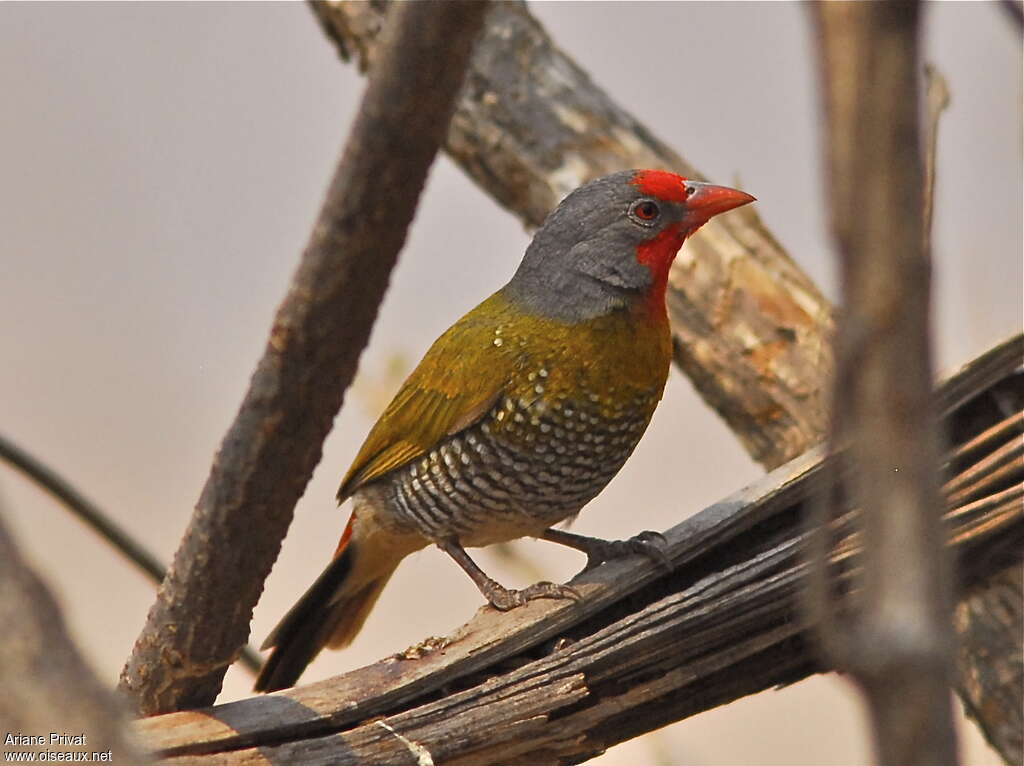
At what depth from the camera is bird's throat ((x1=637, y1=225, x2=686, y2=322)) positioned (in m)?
3.71

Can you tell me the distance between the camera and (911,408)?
824 mm

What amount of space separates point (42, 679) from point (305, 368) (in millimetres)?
1020

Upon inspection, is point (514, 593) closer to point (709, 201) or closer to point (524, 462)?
point (524, 462)

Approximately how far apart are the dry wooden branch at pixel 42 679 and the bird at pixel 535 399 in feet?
7.32

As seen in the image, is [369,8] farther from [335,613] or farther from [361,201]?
[361,201]

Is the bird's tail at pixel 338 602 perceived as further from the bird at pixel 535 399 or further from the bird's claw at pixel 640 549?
the bird's claw at pixel 640 549

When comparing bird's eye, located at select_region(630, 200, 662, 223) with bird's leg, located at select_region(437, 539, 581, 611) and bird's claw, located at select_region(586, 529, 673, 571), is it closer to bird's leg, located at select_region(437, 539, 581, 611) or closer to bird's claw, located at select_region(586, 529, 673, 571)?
bird's claw, located at select_region(586, 529, 673, 571)

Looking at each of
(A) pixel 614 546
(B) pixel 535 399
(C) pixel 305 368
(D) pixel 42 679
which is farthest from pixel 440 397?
(D) pixel 42 679

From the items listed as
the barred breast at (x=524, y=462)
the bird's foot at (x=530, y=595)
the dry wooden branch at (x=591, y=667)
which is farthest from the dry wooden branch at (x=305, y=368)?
the barred breast at (x=524, y=462)

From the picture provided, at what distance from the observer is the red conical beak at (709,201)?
363 cm

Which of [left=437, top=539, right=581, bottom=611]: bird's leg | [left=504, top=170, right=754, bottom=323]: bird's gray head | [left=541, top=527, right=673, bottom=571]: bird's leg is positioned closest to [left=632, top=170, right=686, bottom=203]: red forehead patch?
[left=504, top=170, right=754, bottom=323]: bird's gray head

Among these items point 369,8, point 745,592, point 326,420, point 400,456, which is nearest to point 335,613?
point 400,456

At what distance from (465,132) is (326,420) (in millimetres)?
2569

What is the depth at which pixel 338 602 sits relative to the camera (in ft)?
12.9
